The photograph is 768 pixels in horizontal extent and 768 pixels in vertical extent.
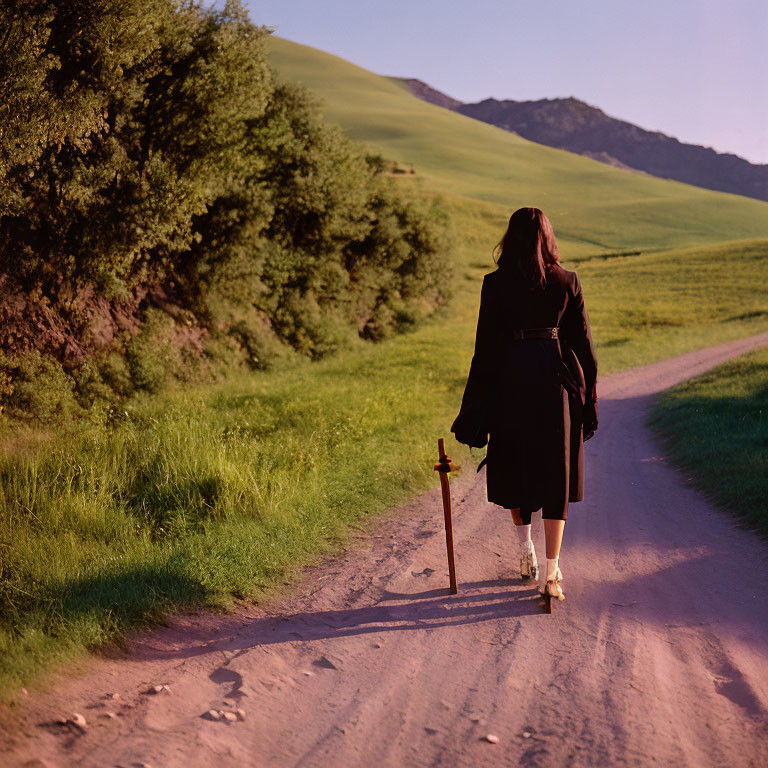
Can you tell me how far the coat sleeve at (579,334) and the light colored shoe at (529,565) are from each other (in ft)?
4.20

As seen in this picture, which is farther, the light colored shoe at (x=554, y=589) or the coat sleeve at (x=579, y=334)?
the coat sleeve at (x=579, y=334)

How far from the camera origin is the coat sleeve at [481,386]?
16.8 feet

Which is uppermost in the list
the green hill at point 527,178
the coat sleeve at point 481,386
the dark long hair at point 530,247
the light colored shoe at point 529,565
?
the green hill at point 527,178

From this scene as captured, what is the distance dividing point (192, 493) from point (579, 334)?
3.91 meters

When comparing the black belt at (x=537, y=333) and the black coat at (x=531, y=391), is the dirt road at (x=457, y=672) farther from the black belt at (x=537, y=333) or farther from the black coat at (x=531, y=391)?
the black belt at (x=537, y=333)

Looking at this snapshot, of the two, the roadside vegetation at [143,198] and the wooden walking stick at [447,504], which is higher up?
the roadside vegetation at [143,198]

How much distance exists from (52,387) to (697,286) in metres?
39.8

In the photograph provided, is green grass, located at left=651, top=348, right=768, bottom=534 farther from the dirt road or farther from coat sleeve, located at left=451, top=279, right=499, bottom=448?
coat sleeve, located at left=451, top=279, right=499, bottom=448

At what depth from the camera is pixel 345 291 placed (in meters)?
18.9

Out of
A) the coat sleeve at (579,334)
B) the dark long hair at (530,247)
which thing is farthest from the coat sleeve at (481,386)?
the coat sleeve at (579,334)

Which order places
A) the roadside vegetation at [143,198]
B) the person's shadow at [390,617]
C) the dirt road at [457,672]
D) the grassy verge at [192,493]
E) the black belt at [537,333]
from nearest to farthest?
the dirt road at [457,672] → the person's shadow at [390,617] → the grassy verge at [192,493] → the black belt at [537,333] → the roadside vegetation at [143,198]

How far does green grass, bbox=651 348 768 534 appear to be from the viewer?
7395mm

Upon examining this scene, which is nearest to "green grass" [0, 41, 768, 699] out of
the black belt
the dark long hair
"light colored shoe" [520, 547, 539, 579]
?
"light colored shoe" [520, 547, 539, 579]

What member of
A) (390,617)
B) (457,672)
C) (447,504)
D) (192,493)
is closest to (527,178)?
(192,493)
